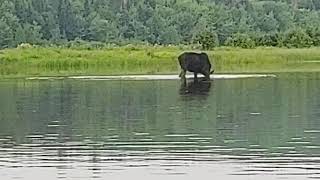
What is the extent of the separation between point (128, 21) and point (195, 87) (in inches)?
2323

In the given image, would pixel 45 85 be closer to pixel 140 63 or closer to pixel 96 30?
pixel 140 63

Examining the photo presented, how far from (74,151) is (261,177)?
3.97 meters

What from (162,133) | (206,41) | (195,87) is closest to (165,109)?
(162,133)

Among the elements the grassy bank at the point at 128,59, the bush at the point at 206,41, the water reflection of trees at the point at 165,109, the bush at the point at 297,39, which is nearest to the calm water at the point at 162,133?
the water reflection of trees at the point at 165,109

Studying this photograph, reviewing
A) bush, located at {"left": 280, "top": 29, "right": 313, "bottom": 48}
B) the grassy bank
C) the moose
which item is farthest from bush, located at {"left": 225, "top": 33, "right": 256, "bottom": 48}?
the moose

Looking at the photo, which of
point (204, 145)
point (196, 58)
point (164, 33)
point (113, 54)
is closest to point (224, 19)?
point (164, 33)

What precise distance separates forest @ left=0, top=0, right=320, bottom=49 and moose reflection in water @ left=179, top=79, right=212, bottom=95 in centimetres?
4306

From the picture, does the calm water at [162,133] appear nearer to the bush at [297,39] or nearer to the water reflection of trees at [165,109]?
the water reflection of trees at [165,109]

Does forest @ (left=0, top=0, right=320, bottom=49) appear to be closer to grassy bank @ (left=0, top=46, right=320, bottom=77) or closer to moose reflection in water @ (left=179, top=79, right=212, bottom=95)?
grassy bank @ (left=0, top=46, right=320, bottom=77)

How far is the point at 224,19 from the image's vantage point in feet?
300

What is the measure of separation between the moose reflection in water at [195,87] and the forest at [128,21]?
4306 cm

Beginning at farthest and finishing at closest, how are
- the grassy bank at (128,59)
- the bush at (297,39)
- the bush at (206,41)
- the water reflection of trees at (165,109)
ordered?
the bush at (297,39) → the bush at (206,41) → the grassy bank at (128,59) → the water reflection of trees at (165,109)

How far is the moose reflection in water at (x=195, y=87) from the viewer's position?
97.6 ft

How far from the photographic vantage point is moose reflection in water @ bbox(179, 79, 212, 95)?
2975cm
